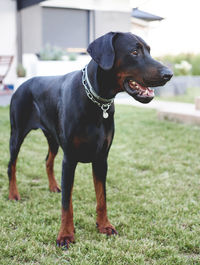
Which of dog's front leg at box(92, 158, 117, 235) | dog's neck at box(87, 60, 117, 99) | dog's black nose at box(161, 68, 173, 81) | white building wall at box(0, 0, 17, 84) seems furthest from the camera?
white building wall at box(0, 0, 17, 84)

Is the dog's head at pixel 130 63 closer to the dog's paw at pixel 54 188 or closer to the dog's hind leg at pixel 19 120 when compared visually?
the dog's hind leg at pixel 19 120

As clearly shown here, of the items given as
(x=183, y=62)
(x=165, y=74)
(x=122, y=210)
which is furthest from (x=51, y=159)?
(x=183, y=62)

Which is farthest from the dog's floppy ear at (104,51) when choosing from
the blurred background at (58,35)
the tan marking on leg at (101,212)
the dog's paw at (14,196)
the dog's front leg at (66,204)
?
the blurred background at (58,35)

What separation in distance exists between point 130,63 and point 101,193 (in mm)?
1002

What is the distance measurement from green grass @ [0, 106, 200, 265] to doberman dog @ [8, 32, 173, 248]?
0.61 feet

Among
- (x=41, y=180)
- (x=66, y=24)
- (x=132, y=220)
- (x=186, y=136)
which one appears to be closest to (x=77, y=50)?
(x=66, y=24)

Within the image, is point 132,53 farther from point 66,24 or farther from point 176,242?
point 66,24

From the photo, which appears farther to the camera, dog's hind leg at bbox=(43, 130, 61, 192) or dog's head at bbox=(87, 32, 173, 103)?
dog's hind leg at bbox=(43, 130, 61, 192)

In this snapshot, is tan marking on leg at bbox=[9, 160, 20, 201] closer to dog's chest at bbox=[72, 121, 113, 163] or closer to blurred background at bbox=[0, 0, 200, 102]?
dog's chest at bbox=[72, 121, 113, 163]

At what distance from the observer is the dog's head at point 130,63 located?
1947mm

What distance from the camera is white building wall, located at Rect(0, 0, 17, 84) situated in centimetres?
1129

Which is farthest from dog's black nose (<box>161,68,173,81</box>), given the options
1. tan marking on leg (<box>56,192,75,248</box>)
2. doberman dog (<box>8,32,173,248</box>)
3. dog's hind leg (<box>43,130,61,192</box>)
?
dog's hind leg (<box>43,130,61,192</box>)

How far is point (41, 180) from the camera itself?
3.61 metres

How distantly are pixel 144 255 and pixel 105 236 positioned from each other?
0.34m
